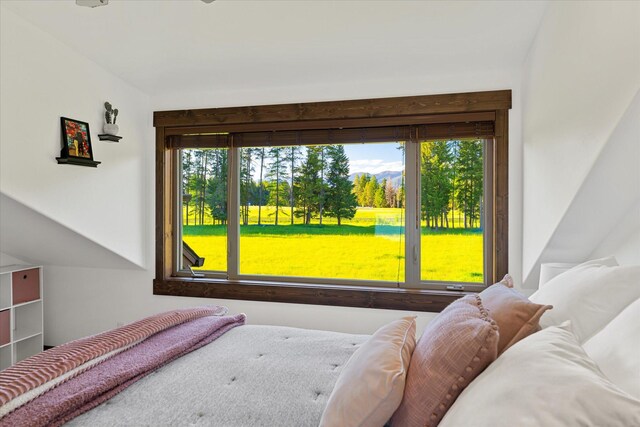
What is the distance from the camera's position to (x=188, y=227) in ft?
12.3

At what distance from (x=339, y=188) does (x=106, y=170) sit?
71.3 inches

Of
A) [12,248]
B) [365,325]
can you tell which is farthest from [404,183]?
[12,248]

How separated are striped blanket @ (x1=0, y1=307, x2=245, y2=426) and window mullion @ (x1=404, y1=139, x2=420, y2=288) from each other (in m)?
1.67

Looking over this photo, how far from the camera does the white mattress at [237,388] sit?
1.28m

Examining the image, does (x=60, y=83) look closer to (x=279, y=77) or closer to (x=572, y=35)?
(x=279, y=77)

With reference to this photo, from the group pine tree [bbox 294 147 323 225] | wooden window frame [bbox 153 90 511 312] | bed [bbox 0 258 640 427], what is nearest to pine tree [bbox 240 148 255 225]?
wooden window frame [bbox 153 90 511 312]

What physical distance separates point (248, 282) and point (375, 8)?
89.2 inches

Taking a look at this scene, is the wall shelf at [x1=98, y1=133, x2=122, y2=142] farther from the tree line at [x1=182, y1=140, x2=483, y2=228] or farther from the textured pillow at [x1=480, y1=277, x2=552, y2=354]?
the textured pillow at [x1=480, y1=277, x2=552, y2=354]

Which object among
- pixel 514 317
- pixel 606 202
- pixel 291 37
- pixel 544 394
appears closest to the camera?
pixel 544 394

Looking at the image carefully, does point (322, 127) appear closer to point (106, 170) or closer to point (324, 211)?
point (324, 211)

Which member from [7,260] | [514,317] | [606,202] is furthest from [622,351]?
[7,260]

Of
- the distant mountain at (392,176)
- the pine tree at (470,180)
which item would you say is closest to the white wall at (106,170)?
the pine tree at (470,180)

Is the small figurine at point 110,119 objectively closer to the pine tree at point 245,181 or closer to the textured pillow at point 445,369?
the pine tree at point 245,181

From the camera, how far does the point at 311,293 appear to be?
3.28 m
